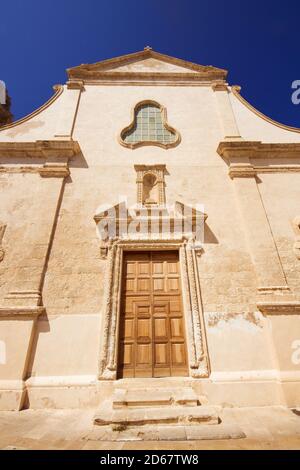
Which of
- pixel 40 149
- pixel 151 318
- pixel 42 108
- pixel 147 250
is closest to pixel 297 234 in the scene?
pixel 147 250

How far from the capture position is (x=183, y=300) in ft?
19.5

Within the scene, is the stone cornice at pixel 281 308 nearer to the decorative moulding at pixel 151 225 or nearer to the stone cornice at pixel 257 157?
the decorative moulding at pixel 151 225

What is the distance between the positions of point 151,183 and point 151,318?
13.4 ft

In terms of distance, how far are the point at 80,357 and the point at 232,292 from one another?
3.71 meters

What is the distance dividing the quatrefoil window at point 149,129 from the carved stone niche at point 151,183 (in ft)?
3.54

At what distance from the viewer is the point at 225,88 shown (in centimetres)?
988

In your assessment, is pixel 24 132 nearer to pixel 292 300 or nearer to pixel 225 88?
pixel 225 88

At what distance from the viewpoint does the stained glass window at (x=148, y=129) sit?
8.64 m

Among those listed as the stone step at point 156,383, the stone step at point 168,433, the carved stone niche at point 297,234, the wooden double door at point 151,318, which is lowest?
the stone step at point 168,433

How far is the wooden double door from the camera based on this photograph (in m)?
5.42

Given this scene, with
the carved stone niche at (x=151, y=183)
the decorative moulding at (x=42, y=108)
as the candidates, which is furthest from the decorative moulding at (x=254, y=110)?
the decorative moulding at (x=42, y=108)

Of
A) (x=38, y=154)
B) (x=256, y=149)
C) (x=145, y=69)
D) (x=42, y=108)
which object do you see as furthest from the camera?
(x=145, y=69)

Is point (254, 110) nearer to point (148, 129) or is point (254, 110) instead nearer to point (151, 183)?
point (148, 129)

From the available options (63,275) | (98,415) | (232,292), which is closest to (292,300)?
(232,292)
